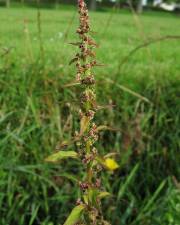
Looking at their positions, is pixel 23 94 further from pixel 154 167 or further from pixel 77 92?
pixel 154 167

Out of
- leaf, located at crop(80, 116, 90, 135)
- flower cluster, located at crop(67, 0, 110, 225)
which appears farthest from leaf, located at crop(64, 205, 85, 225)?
leaf, located at crop(80, 116, 90, 135)

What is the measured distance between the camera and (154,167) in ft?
12.5

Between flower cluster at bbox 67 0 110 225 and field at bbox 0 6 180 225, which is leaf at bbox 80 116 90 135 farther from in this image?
field at bbox 0 6 180 225

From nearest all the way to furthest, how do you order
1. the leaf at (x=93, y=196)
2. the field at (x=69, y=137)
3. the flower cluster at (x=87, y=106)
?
the flower cluster at (x=87, y=106), the leaf at (x=93, y=196), the field at (x=69, y=137)

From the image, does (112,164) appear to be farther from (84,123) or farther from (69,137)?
(84,123)

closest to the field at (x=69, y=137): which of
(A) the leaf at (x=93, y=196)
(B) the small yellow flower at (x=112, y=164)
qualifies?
(B) the small yellow flower at (x=112, y=164)

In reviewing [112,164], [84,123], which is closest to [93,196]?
[84,123]

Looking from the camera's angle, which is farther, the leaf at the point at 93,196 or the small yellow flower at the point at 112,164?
the small yellow flower at the point at 112,164

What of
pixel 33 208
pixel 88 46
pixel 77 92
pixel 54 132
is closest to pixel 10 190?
pixel 33 208

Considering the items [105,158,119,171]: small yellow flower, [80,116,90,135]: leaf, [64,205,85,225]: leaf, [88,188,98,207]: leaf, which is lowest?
[105,158,119,171]: small yellow flower

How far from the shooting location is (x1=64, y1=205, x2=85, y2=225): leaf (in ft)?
5.12

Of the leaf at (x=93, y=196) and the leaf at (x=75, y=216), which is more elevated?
the leaf at (x=93, y=196)

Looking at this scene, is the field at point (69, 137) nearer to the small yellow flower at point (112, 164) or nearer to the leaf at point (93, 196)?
the small yellow flower at point (112, 164)

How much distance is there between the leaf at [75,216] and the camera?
156 cm
